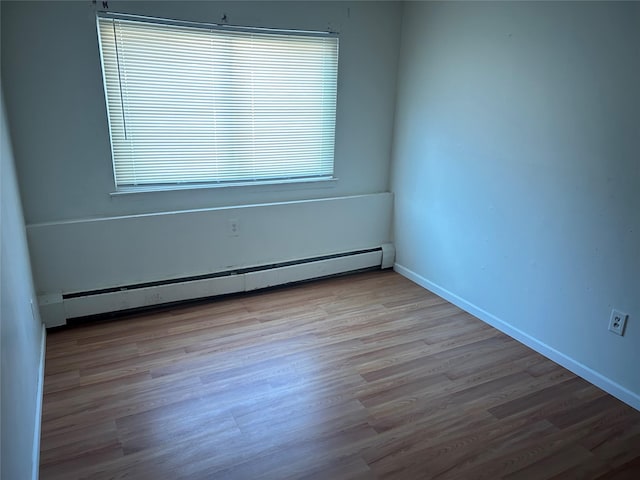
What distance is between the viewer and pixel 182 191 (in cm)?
313

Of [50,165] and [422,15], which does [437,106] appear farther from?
[50,165]

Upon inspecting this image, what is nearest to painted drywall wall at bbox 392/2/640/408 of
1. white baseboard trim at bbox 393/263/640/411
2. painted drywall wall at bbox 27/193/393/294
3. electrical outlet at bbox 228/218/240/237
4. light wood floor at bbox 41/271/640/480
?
white baseboard trim at bbox 393/263/640/411

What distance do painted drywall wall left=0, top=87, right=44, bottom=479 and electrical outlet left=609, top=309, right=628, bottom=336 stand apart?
2.68 m

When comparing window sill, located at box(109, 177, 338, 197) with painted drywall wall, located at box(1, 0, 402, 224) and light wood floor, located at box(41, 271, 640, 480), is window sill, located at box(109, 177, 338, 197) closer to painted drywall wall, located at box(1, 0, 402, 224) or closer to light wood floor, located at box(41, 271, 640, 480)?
painted drywall wall, located at box(1, 0, 402, 224)

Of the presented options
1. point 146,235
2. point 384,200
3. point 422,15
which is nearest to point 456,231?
point 384,200

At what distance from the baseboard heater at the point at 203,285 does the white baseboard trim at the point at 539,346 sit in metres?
0.53

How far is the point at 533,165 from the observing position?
8.76 ft

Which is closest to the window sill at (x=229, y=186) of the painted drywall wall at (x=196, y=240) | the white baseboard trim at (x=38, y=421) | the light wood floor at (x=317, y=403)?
the painted drywall wall at (x=196, y=240)

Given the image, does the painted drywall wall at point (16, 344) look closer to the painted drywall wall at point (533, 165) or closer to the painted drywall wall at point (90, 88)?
the painted drywall wall at point (90, 88)

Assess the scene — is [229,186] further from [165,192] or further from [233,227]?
[165,192]

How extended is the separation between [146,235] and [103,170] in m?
0.50

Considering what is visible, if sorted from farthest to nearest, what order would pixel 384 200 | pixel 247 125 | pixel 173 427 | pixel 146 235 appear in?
pixel 384 200, pixel 247 125, pixel 146 235, pixel 173 427

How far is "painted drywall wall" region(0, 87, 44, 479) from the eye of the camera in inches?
54.9

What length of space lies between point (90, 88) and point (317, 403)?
90.2 inches
